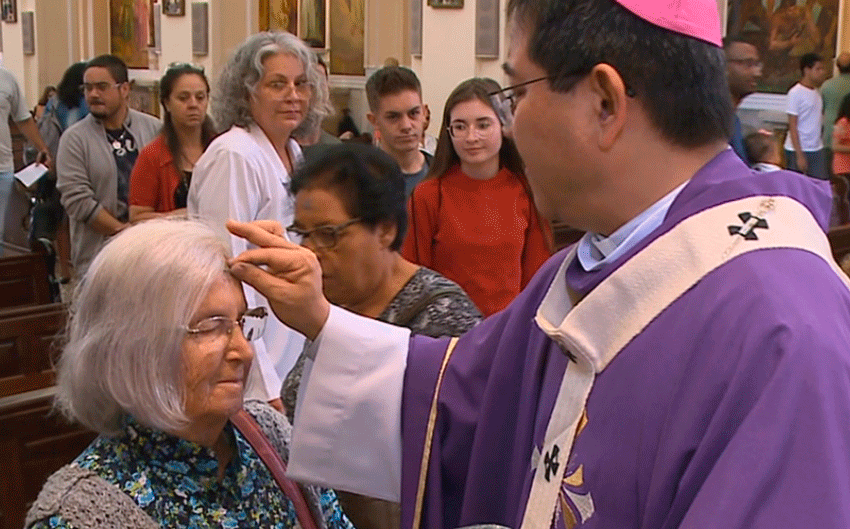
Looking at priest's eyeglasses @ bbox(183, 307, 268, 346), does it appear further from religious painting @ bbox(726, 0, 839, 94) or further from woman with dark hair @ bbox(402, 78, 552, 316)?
religious painting @ bbox(726, 0, 839, 94)

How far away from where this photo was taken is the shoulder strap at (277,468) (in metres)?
2.09

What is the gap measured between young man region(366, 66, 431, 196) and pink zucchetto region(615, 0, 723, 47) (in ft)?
9.27

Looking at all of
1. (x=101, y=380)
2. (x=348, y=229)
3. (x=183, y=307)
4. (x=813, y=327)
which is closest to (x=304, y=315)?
(x=183, y=307)

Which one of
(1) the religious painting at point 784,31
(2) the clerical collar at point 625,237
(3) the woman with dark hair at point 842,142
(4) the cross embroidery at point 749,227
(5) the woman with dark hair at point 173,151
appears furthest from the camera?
(1) the religious painting at point 784,31

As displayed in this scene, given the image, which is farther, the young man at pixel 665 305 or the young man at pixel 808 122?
the young man at pixel 808 122

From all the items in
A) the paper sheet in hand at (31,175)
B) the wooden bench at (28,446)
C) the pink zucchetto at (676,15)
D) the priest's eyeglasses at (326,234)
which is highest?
the pink zucchetto at (676,15)

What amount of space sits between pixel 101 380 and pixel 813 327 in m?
1.17

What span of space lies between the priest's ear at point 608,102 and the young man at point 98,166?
13.0 feet

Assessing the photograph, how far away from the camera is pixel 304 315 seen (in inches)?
77.4

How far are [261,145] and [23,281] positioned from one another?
2.27 m

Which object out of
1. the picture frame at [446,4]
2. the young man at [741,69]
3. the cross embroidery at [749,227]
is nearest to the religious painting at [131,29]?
the picture frame at [446,4]

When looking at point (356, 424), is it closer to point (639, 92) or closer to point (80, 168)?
point (639, 92)

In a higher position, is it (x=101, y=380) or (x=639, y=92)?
(x=639, y=92)

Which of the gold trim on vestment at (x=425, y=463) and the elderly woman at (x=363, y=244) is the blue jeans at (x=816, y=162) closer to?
the elderly woman at (x=363, y=244)
